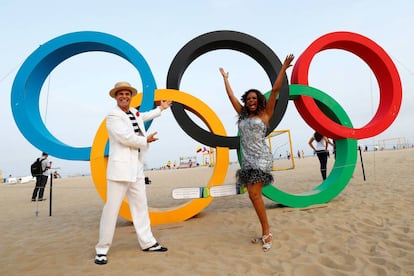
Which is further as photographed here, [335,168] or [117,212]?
[335,168]

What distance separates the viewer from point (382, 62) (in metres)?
5.80

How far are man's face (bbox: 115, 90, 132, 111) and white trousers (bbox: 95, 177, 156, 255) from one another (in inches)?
36.0

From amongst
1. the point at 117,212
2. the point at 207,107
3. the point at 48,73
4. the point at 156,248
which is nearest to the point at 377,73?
the point at 207,107

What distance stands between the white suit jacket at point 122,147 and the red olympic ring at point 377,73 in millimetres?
3570

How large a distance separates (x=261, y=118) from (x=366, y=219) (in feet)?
7.80

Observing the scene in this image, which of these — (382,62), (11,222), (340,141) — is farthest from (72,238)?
(382,62)

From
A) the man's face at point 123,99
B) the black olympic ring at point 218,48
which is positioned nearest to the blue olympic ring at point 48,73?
the black olympic ring at point 218,48

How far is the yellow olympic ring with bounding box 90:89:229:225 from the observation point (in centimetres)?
455

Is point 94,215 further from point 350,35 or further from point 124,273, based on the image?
point 350,35

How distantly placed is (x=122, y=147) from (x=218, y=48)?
3.25 metres

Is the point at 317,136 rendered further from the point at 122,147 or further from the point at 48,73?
the point at 48,73

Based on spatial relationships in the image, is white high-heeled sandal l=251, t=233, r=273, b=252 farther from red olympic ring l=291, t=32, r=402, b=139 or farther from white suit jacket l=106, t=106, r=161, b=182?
red olympic ring l=291, t=32, r=402, b=139

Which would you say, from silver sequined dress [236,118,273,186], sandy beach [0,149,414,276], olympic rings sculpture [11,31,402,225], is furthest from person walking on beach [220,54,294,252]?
olympic rings sculpture [11,31,402,225]

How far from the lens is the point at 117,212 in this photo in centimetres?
321
